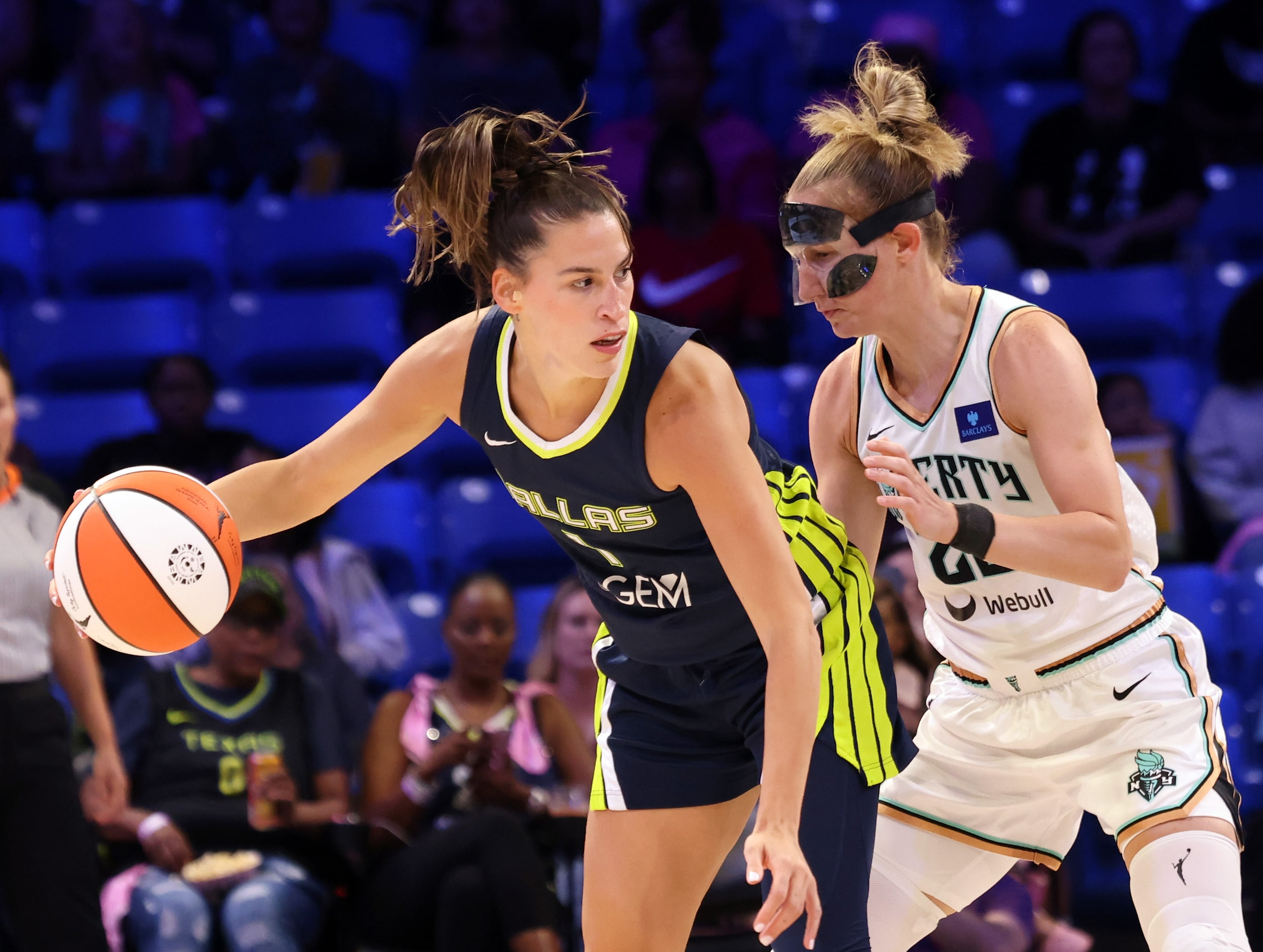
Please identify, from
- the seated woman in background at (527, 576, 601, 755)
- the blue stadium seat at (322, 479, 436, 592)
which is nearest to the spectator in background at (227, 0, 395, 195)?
the blue stadium seat at (322, 479, 436, 592)

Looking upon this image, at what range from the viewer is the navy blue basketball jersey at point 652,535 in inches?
104

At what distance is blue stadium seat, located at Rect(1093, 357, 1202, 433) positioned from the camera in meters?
6.06

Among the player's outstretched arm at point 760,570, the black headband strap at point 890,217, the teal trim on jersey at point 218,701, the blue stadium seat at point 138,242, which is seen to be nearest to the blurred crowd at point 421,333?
the teal trim on jersey at point 218,701

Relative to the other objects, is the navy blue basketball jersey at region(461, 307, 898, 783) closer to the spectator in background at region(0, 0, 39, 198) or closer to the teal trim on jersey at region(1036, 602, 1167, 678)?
the teal trim on jersey at region(1036, 602, 1167, 678)

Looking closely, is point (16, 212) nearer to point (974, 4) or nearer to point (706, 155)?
point (706, 155)

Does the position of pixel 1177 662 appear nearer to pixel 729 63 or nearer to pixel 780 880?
pixel 780 880

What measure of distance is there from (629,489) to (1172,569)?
3.34 meters

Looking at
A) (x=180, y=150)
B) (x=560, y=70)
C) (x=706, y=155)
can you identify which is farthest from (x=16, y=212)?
(x=706, y=155)

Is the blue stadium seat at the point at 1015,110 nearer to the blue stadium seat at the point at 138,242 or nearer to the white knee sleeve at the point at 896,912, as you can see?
the blue stadium seat at the point at 138,242

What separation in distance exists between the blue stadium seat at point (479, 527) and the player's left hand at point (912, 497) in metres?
3.30

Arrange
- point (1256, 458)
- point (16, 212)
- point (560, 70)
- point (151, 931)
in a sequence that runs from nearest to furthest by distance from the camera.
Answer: point (151, 931) < point (1256, 458) < point (16, 212) < point (560, 70)

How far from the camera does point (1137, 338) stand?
21.3ft

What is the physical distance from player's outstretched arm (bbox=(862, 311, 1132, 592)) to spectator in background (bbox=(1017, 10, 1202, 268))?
12.9 feet

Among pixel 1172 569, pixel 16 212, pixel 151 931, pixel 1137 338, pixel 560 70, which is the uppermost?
pixel 560 70
